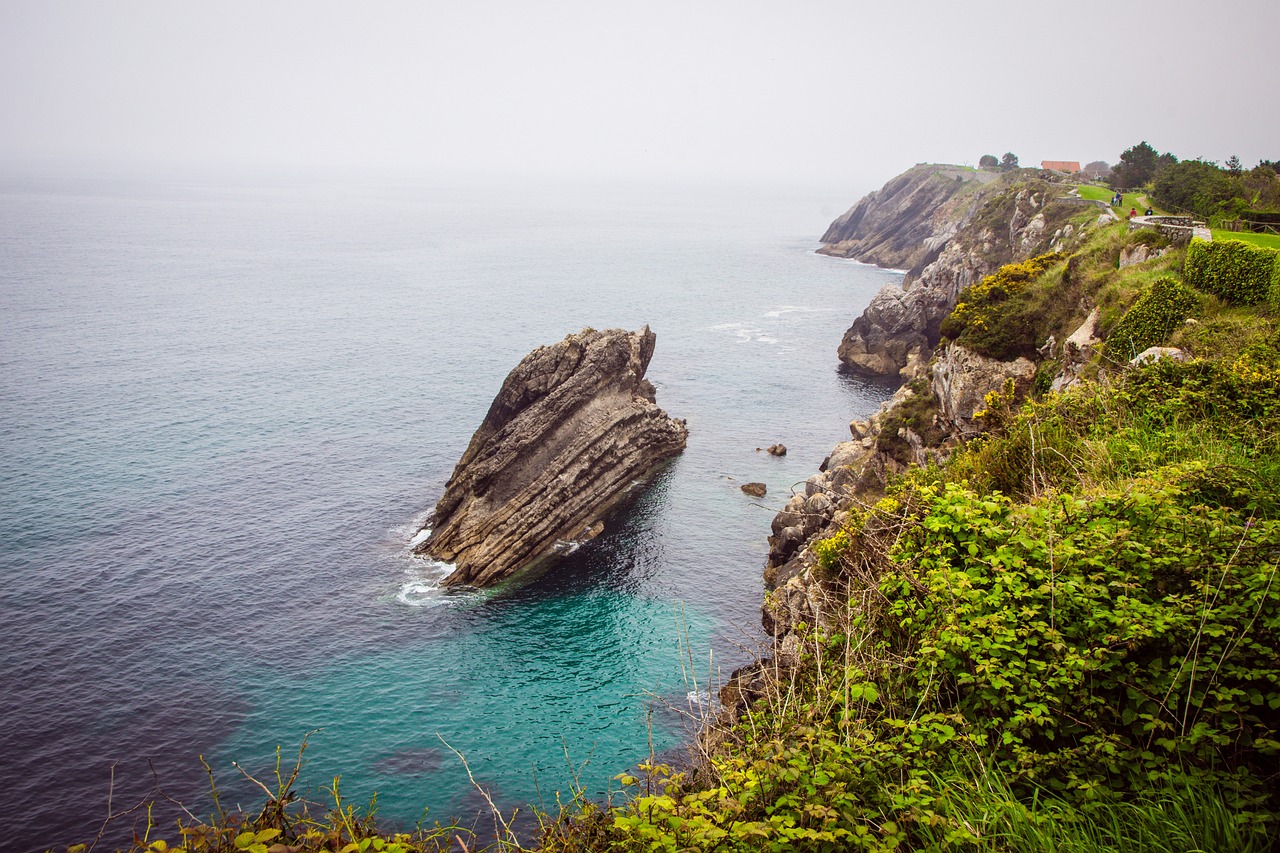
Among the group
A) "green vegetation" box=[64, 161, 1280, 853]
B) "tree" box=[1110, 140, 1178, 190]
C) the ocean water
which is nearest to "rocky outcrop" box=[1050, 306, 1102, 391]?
the ocean water

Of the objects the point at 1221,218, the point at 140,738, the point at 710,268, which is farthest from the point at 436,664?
the point at 710,268

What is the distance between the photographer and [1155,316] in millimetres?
30625

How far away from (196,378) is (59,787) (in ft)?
231

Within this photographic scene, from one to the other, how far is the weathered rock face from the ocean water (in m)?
2.72

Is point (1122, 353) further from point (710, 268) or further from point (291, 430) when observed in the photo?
point (710, 268)

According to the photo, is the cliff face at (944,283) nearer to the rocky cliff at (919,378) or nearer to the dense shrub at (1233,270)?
the rocky cliff at (919,378)

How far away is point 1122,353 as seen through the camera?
1217 inches

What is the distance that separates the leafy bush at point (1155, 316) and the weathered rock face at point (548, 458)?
145 feet

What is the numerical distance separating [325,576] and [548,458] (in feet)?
68.6

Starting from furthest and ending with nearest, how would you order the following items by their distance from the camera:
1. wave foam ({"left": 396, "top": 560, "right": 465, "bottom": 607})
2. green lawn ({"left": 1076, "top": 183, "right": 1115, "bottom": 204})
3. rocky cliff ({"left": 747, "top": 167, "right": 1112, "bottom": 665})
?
green lawn ({"left": 1076, "top": 183, "right": 1115, "bottom": 204}) → wave foam ({"left": 396, "top": 560, "right": 465, "bottom": 607}) → rocky cliff ({"left": 747, "top": 167, "right": 1112, "bottom": 665})

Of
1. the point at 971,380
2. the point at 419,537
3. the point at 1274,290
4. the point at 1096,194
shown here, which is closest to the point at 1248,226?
the point at 971,380

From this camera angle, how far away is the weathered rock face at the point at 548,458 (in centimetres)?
6188

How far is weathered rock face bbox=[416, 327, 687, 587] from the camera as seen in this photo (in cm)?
6188

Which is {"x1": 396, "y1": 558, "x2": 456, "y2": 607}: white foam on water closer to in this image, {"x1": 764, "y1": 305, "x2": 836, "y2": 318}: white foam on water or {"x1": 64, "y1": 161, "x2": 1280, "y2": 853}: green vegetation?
{"x1": 64, "y1": 161, "x2": 1280, "y2": 853}: green vegetation
